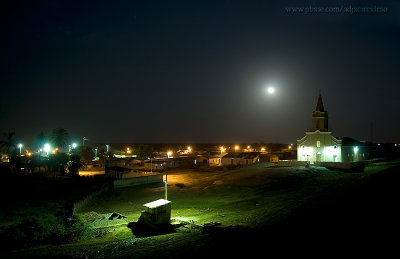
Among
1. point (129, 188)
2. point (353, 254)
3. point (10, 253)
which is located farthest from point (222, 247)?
point (129, 188)

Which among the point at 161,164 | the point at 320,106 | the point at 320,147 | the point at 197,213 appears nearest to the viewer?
the point at 197,213

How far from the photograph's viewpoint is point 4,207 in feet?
84.6

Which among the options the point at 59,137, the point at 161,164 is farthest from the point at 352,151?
the point at 59,137

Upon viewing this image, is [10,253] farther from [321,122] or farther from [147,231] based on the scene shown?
[321,122]

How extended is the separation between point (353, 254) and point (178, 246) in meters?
7.18

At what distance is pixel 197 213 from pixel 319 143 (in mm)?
37158

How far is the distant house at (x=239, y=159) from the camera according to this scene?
6894 cm

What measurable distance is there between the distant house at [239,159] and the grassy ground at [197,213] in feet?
97.3

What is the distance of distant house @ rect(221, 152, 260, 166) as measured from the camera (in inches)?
2714

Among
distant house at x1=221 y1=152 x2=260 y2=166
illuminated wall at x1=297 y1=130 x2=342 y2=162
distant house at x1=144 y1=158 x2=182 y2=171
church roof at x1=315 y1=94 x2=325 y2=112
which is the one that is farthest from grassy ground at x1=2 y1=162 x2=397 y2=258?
distant house at x1=221 y1=152 x2=260 y2=166

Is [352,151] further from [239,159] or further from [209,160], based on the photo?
[209,160]

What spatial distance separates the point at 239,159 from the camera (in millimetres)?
70250

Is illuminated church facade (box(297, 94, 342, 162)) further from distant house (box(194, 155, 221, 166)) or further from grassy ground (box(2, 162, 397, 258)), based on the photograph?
distant house (box(194, 155, 221, 166))

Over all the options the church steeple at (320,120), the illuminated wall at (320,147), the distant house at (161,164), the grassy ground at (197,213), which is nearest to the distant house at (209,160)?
the distant house at (161,164)
